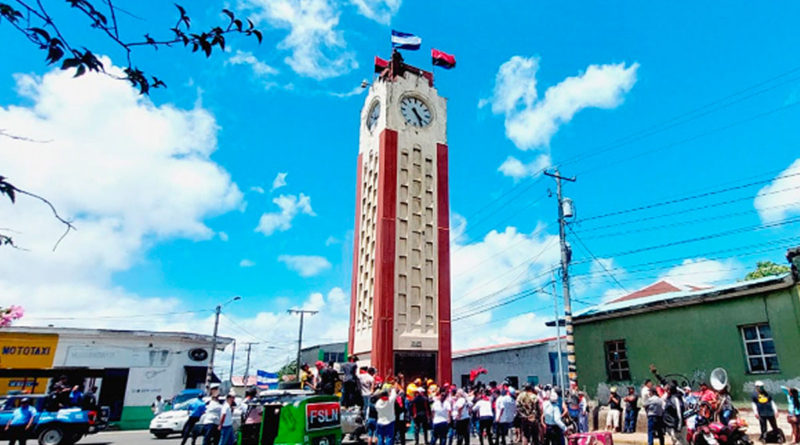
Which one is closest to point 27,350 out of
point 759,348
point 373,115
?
point 373,115

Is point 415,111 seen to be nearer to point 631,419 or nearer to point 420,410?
point 420,410

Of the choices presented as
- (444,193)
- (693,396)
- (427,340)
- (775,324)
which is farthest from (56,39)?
(444,193)

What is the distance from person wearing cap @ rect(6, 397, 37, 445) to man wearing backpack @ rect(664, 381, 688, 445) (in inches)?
724

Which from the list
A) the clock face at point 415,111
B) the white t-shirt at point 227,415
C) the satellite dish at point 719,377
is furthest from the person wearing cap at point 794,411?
the clock face at point 415,111

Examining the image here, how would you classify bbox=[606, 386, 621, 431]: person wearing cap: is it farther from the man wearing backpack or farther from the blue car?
the blue car

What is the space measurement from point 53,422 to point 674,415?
1946 centimetres

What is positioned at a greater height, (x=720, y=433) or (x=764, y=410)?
(x=764, y=410)

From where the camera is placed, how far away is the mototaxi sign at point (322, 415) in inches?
393

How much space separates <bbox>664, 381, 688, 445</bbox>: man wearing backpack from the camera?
40.5 feet

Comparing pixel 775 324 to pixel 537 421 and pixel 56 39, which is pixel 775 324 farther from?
pixel 56 39

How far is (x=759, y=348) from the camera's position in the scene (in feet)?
50.9

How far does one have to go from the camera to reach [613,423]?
17.5 m

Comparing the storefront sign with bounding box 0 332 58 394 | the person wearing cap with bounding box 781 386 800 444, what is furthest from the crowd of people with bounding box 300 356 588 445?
the storefront sign with bounding box 0 332 58 394

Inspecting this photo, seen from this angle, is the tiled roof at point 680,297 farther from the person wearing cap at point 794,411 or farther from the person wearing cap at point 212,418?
the person wearing cap at point 212,418
